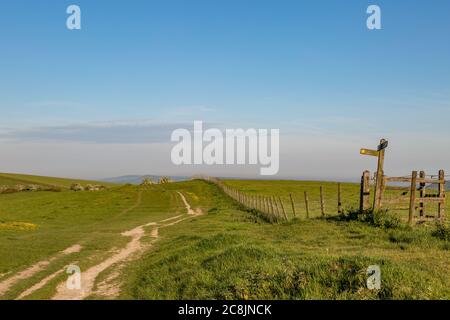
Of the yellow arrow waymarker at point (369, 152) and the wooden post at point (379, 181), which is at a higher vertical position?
the yellow arrow waymarker at point (369, 152)

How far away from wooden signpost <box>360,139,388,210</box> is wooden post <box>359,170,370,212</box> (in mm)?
547

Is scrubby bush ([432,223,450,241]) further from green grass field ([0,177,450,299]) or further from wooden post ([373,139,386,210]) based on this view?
wooden post ([373,139,386,210])

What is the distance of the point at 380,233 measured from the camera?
21.0m

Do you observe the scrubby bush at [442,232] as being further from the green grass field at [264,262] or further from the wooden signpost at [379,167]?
the wooden signpost at [379,167]

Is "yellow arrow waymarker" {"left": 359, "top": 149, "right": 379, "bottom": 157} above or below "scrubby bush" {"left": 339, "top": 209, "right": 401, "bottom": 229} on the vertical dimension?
above

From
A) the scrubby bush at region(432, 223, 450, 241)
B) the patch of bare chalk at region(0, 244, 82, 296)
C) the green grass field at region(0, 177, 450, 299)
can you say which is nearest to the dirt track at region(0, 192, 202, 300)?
the patch of bare chalk at region(0, 244, 82, 296)

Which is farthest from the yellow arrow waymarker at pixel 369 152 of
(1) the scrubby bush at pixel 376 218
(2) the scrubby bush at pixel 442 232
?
(2) the scrubby bush at pixel 442 232

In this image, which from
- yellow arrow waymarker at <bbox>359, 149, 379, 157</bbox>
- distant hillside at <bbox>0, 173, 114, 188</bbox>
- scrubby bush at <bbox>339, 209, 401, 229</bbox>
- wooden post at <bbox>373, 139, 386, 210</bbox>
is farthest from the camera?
distant hillside at <bbox>0, 173, 114, 188</bbox>

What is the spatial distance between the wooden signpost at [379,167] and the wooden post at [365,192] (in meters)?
0.55

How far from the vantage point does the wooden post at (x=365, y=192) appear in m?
24.4

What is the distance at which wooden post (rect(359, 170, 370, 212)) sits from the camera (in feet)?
80.1

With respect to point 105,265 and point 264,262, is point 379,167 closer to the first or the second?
point 264,262
